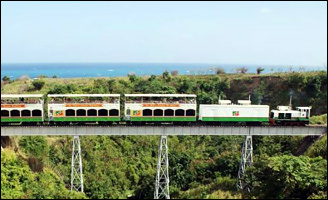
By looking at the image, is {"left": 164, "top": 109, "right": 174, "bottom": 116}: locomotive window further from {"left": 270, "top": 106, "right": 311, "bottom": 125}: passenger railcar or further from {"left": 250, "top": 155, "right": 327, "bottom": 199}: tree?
{"left": 270, "top": 106, "right": 311, "bottom": 125}: passenger railcar

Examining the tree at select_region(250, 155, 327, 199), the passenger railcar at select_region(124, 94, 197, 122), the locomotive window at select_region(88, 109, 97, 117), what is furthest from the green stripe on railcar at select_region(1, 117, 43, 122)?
the tree at select_region(250, 155, 327, 199)

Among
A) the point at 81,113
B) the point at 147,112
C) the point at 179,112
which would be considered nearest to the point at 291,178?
the point at 179,112

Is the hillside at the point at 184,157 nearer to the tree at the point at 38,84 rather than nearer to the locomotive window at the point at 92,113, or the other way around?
the tree at the point at 38,84

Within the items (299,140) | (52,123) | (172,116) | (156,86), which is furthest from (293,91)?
(52,123)

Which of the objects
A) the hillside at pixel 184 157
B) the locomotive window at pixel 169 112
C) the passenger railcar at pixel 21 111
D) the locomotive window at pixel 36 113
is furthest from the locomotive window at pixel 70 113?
the locomotive window at pixel 169 112

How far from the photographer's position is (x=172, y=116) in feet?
106

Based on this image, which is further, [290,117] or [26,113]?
[290,117]

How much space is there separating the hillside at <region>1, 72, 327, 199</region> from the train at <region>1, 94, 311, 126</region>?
13.4 feet

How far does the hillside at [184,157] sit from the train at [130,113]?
4097 mm

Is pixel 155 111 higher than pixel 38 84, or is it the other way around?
pixel 38 84

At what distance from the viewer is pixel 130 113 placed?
106ft

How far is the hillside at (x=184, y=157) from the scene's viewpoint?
88.7 feet

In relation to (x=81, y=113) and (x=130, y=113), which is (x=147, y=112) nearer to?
(x=130, y=113)

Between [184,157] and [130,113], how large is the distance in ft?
43.3
